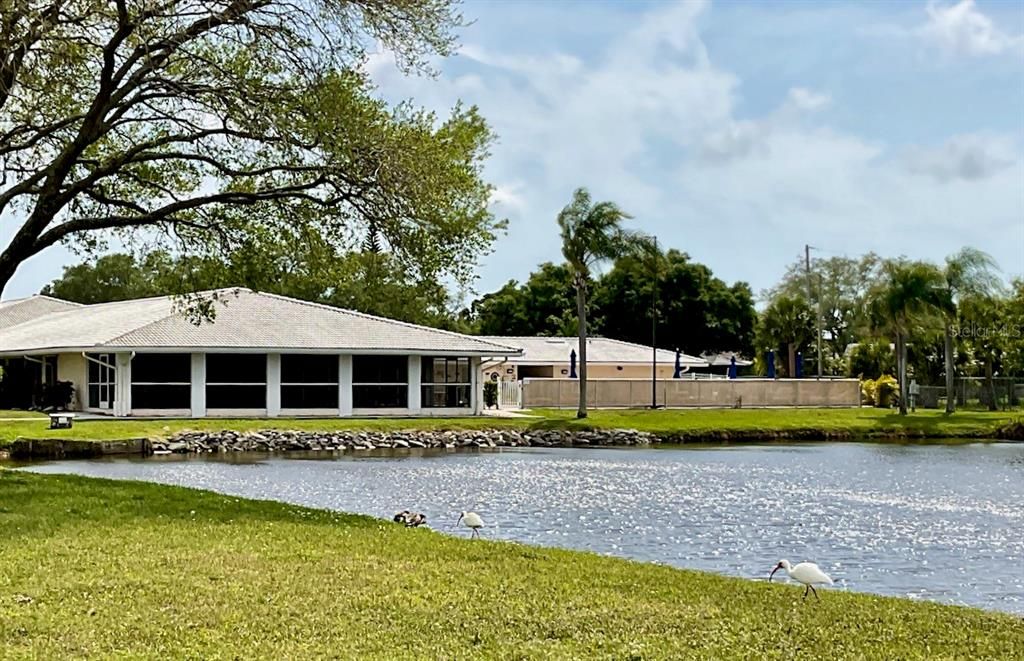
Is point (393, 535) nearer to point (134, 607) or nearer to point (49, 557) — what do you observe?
point (49, 557)

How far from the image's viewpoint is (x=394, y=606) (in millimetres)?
9508

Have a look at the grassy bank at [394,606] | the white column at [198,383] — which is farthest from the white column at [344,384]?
the grassy bank at [394,606]

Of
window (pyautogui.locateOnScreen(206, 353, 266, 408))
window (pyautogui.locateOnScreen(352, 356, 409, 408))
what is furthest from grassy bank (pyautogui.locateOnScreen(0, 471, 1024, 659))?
window (pyautogui.locateOnScreen(352, 356, 409, 408))

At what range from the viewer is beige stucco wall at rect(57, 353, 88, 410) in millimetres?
44781

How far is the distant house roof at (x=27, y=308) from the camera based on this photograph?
2271 inches

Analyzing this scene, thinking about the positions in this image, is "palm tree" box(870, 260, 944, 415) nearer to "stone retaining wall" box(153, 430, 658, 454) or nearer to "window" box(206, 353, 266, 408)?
"stone retaining wall" box(153, 430, 658, 454)

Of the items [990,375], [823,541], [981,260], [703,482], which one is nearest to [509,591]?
[823,541]

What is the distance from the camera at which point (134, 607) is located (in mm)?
9219

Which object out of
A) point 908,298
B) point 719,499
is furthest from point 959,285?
point 719,499

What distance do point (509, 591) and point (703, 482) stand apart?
17871mm

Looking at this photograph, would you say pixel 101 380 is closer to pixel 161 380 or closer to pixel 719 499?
pixel 161 380

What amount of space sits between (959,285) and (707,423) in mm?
15810

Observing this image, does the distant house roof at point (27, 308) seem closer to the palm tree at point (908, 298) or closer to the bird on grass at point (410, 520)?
the palm tree at point (908, 298)

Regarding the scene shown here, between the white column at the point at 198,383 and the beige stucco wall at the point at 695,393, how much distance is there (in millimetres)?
15471
